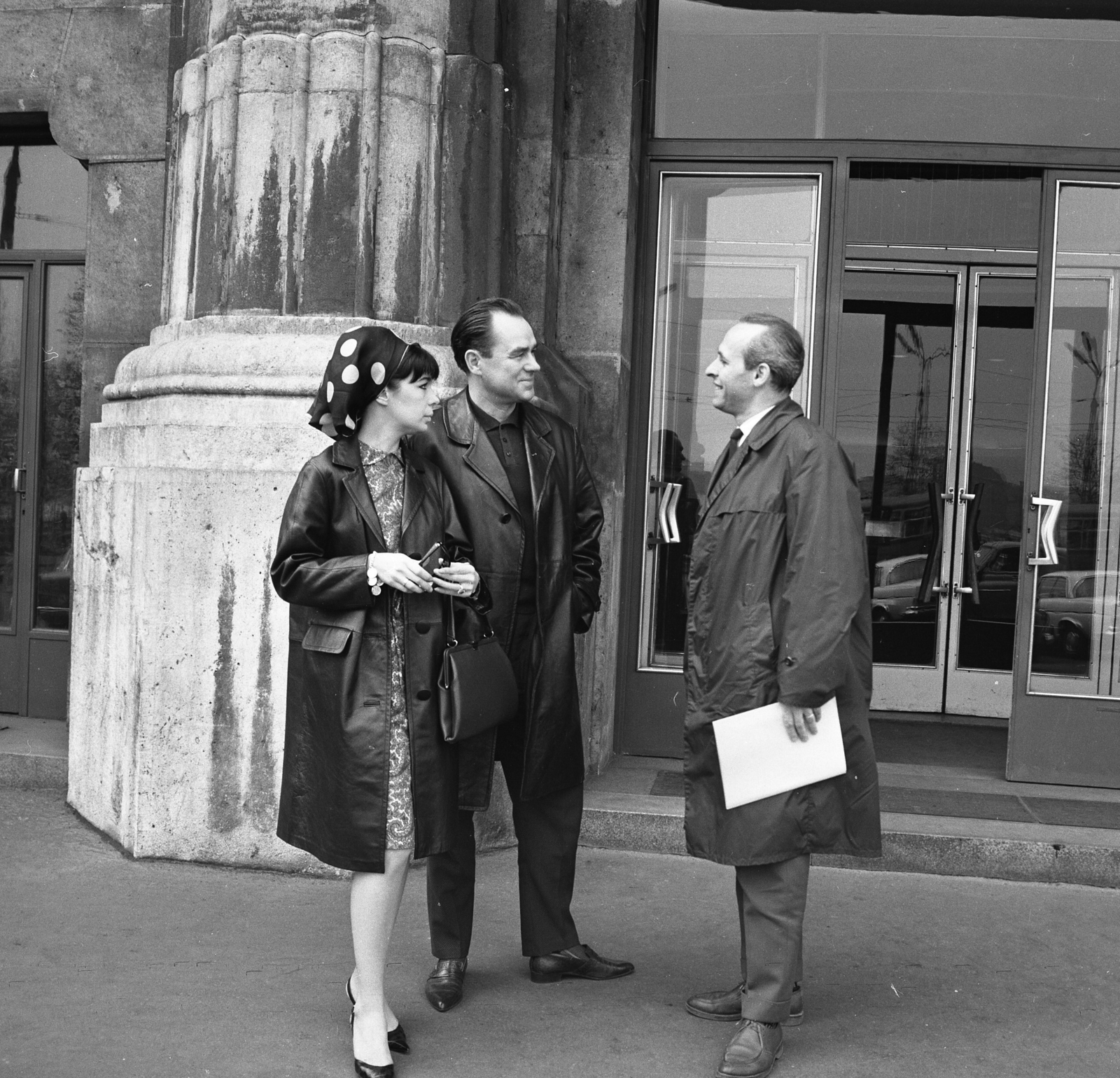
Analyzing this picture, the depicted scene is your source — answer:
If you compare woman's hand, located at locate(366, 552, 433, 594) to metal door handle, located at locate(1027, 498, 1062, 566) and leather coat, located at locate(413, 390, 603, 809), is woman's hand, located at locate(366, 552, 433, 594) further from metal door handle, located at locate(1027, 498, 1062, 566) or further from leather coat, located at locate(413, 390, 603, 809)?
metal door handle, located at locate(1027, 498, 1062, 566)

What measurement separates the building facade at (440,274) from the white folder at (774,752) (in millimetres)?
2138

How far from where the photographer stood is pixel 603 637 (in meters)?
6.05

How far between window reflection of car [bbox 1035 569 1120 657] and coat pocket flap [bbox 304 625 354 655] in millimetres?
3897

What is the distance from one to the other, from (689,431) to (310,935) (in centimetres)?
310

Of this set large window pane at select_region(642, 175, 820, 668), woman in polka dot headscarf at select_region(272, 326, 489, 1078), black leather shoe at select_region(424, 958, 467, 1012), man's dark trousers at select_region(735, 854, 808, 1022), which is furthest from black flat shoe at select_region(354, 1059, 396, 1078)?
large window pane at select_region(642, 175, 820, 668)

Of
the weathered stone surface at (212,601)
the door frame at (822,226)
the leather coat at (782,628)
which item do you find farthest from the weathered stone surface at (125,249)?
the leather coat at (782,628)

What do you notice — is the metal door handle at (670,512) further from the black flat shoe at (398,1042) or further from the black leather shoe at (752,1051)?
the black flat shoe at (398,1042)

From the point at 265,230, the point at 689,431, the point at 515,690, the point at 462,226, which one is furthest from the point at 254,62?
the point at 515,690

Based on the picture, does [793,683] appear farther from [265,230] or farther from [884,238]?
[884,238]

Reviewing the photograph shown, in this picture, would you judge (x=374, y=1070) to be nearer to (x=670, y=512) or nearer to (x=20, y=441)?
(x=670, y=512)

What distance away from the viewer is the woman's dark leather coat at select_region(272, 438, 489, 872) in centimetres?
321

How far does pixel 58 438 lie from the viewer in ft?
21.8

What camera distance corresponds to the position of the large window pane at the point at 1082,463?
6.02m

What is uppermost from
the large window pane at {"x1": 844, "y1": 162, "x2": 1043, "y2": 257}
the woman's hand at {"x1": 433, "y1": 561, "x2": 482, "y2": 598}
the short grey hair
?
the large window pane at {"x1": 844, "y1": 162, "x2": 1043, "y2": 257}
